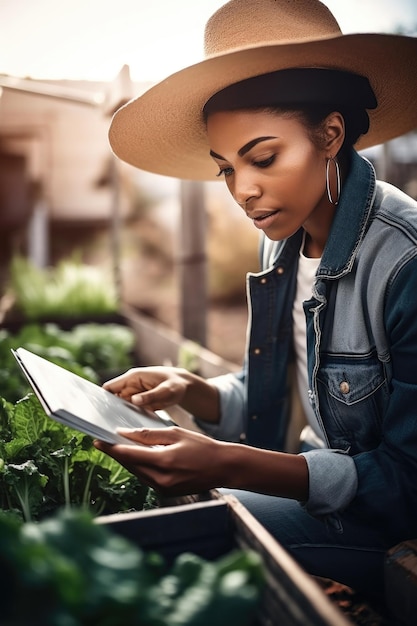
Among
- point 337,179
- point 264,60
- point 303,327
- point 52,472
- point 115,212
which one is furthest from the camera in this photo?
point 115,212

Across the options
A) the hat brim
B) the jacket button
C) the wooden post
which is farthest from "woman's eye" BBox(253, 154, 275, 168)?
the wooden post

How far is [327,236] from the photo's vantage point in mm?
1755

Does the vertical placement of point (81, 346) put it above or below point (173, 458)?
below

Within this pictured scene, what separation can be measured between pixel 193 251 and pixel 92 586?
3.61m

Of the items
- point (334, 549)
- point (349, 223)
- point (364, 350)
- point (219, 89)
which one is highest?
point (219, 89)

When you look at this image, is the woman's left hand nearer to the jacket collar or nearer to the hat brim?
the jacket collar

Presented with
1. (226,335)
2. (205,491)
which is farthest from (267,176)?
(226,335)

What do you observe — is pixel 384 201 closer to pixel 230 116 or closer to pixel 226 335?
pixel 230 116

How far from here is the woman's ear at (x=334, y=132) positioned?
1548 millimetres

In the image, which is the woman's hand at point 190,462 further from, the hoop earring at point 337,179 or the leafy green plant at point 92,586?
the hoop earring at point 337,179

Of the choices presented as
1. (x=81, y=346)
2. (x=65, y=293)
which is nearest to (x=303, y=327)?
(x=81, y=346)

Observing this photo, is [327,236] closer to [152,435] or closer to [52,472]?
[152,435]

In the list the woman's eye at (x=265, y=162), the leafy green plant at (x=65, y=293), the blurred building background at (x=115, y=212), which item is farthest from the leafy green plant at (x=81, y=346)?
the woman's eye at (x=265, y=162)

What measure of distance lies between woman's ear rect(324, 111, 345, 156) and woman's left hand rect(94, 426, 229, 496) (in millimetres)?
836
